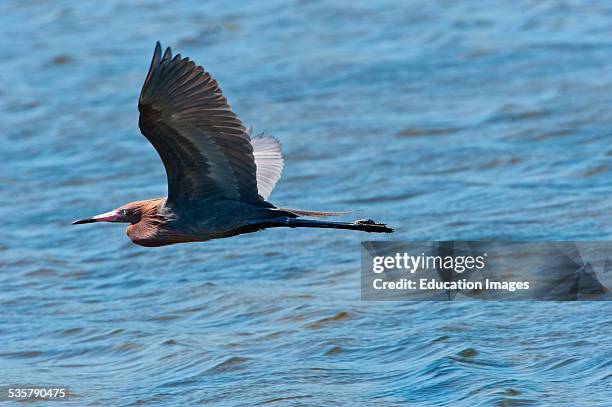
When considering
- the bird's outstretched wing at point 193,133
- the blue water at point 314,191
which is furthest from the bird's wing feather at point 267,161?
the blue water at point 314,191

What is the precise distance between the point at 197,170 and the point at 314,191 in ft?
13.9

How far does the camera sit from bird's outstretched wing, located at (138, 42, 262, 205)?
630 cm

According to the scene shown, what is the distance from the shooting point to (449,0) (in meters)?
16.5

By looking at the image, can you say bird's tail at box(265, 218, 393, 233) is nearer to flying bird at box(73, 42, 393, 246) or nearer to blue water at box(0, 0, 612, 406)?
flying bird at box(73, 42, 393, 246)

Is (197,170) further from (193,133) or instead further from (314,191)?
(314,191)

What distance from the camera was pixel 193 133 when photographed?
6.54 metres

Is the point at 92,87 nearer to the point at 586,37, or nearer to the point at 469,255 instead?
the point at 586,37

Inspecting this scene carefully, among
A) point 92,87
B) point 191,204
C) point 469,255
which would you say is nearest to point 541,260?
point 469,255

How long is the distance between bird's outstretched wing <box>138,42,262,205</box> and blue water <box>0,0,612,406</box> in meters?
1.19

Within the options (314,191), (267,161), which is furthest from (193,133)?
(314,191)

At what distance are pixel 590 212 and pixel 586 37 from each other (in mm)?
5267

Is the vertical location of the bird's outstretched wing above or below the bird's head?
above

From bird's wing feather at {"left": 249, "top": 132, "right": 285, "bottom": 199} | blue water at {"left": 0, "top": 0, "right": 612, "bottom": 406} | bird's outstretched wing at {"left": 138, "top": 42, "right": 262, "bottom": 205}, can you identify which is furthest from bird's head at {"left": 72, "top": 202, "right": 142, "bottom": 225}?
blue water at {"left": 0, "top": 0, "right": 612, "bottom": 406}

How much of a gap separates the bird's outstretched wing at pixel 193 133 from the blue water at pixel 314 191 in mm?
1192
